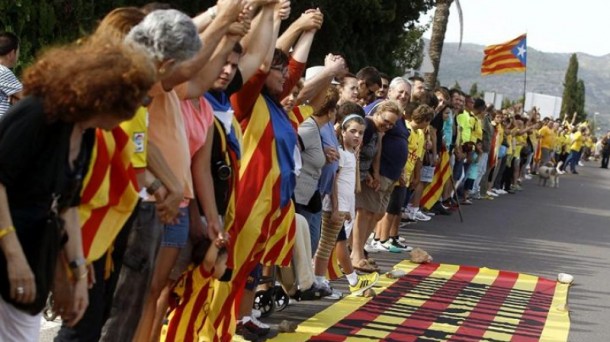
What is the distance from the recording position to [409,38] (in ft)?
112

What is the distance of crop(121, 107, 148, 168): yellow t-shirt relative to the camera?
16.1 ft

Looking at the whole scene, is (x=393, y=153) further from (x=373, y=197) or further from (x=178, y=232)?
(x=178, y=232)

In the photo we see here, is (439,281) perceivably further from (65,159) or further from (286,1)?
(65,159)

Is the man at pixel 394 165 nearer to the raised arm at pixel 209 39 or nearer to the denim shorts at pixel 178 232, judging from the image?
the denim shorts at pixel 178 232

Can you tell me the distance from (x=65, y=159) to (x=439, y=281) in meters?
7.37

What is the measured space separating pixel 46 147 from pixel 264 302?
4.46 meters

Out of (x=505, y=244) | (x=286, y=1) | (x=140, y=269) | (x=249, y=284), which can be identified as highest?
(x=286, y=1)

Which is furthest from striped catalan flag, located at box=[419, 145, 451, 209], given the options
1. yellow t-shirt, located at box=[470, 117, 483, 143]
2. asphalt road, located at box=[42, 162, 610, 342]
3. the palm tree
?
the palm tree

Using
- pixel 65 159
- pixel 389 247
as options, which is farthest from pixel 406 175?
pixel 65 159

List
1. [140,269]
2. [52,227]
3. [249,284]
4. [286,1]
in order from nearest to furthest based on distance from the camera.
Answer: [52,227], [140,269], [286,1], [249,284]

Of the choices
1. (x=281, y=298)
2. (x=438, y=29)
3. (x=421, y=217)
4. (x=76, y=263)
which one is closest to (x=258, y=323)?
(x=281, y=298)

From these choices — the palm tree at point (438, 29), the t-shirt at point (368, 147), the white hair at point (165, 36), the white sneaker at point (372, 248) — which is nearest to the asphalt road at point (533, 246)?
the white sneaker at point (372, 248)

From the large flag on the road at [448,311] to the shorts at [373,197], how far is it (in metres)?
0.70

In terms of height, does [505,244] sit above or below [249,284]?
below
